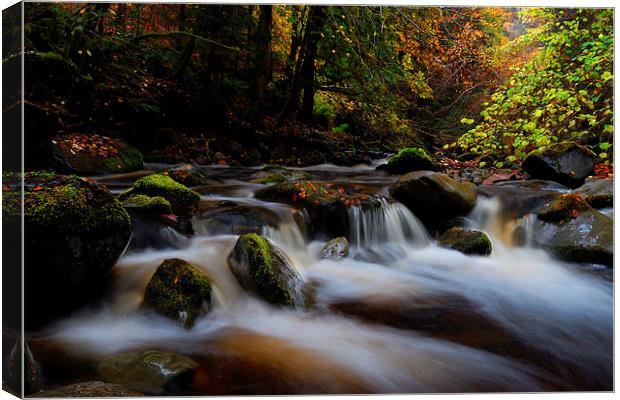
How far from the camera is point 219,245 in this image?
9.82 feet

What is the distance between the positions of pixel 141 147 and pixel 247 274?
1198 mm

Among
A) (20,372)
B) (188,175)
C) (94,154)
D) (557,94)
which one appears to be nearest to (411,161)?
(557,94)

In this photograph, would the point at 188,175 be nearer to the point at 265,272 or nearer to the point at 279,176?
the point at 279,176

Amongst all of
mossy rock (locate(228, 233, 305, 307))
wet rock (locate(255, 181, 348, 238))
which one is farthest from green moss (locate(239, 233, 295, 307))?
wet rock (locate(255, 181, 348, 238))

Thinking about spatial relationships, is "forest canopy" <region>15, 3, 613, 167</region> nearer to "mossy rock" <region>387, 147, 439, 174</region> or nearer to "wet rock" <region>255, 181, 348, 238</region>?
"mossy rock" <region>387, 147, 439, 174</region>

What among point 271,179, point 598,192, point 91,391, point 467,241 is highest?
point 598,192

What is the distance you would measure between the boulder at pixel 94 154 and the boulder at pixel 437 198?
6.48 ft

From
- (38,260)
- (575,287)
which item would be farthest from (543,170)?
(38,260)

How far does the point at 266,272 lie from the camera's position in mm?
2576

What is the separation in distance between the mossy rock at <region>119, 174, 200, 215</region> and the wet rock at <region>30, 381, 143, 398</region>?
139 cm

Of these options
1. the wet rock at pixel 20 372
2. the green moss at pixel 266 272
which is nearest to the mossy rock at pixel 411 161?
the green moss at pixel 266 272

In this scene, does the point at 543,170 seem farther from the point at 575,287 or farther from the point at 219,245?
the point at 219,245

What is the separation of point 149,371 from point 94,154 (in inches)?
62.6

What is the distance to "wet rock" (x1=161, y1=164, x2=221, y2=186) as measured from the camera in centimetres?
324
